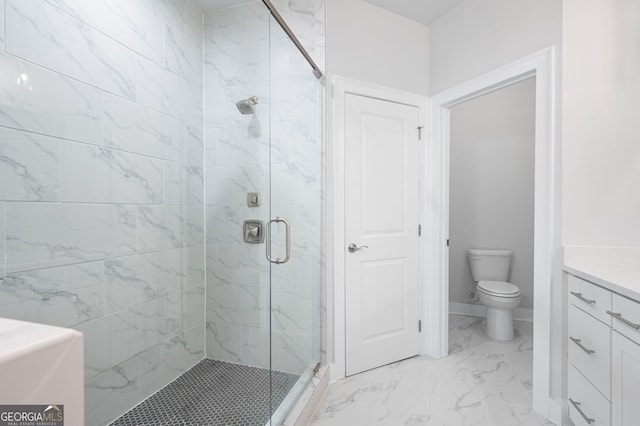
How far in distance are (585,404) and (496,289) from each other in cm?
142

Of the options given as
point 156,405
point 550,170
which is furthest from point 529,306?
point 156,405

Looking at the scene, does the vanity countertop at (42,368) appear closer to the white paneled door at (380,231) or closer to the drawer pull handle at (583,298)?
the drawer pull handle at (583,298)

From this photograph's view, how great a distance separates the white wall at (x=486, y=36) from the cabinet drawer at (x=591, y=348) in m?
1.41

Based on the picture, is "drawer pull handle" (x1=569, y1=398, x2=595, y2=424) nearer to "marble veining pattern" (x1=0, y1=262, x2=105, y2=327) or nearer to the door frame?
the door frame

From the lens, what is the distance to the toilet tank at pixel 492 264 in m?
3.12

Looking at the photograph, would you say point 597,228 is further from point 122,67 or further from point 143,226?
point 122,67

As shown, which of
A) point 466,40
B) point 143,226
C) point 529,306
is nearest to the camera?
point 143,226

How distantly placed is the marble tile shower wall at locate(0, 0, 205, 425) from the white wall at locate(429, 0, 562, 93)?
173 cm

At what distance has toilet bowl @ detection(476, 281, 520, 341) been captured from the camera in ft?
8.61

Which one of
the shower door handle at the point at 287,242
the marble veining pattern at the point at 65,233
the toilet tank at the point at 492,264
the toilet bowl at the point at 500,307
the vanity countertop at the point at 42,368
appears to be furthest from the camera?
the toilet tank at the point at 492,264

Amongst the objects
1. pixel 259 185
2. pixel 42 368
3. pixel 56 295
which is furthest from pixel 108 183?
pixel 42 368

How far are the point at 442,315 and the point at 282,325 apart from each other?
1.36 meters

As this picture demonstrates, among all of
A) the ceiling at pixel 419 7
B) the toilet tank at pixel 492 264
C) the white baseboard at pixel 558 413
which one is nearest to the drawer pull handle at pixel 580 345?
the white baseboard at pixel 558 413

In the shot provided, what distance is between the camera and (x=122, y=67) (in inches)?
62.4
